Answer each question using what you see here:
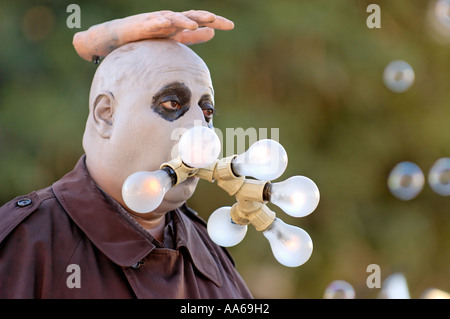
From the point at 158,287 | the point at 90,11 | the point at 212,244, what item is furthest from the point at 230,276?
the point at 90,11

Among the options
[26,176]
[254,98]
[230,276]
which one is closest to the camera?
[230,276]

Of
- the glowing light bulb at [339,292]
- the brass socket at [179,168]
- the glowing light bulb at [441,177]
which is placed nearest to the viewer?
the brass socket at [179,168]

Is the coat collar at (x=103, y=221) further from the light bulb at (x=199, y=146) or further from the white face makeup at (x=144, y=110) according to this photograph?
the light bulb at (x=199, y=146)

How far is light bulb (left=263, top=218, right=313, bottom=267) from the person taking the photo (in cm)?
121

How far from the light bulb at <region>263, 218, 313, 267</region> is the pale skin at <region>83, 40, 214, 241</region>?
25cm

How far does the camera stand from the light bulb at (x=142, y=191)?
1.12m

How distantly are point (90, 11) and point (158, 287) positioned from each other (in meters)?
1.95

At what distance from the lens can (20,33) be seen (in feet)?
9.66

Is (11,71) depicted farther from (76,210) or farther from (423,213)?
(423,213)

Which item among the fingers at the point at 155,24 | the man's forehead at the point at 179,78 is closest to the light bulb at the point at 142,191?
the man's forehead at the point at 179,78

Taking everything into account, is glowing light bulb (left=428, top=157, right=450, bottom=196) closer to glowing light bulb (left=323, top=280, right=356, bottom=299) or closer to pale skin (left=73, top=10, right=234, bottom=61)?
glowing light bulb (left=323, top=280, right=356, bottom=299)

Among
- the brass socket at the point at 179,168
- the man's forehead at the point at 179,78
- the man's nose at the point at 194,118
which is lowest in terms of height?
the brass socket at the point at 179,168

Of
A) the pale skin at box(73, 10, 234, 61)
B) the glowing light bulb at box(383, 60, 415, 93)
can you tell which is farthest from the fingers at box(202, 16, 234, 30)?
the glowing light bulb at box(383, 60, 415, 93)

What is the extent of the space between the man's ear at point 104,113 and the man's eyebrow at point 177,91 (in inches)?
4.3
